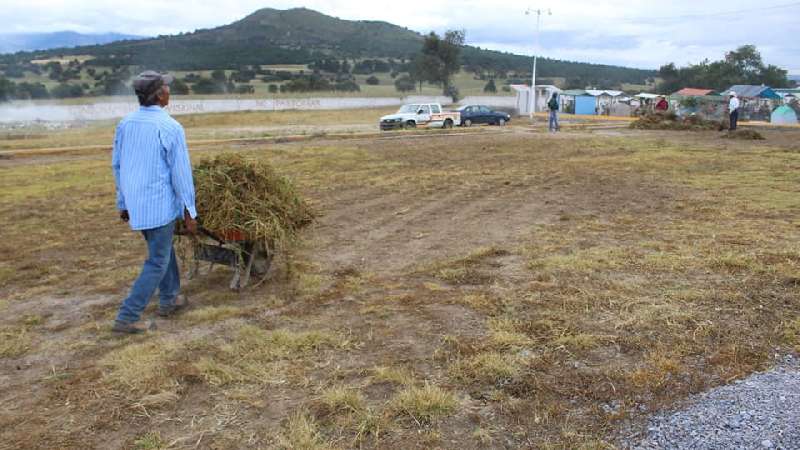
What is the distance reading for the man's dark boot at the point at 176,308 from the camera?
4.65 metres

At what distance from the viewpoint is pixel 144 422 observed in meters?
3.14

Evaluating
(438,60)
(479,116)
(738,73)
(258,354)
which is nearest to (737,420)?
(258,354)

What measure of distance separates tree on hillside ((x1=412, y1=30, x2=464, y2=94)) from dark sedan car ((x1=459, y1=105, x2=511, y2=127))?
34180 mm

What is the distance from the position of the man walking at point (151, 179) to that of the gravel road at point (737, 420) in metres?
3.26

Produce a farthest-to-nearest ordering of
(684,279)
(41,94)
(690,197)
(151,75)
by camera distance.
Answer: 1. (41,94)
2. (690,197)
3. (684,279)
4. (151,75)

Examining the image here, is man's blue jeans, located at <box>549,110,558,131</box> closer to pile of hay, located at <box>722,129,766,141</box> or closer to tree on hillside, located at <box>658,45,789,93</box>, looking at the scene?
pile of hay, located at <box>722,129,766,141</box>

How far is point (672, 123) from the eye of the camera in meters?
24.5

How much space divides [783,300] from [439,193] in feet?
19.5

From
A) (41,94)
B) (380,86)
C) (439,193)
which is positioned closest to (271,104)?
(41,94)

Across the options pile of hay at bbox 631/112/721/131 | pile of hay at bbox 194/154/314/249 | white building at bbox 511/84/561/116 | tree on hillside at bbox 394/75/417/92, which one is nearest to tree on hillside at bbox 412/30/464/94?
tree on hillside at bbox 394/75/417/92

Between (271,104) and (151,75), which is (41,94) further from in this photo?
(151,75)

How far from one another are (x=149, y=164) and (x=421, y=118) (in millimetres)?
24558

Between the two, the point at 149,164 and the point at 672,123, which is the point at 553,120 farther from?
the point at 149,164

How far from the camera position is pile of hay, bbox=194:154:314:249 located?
4902 mm
